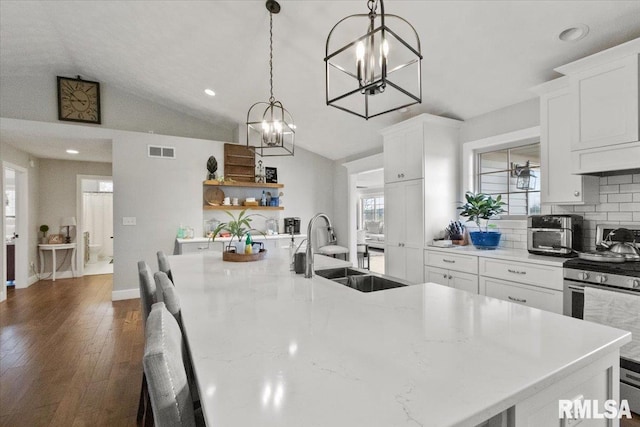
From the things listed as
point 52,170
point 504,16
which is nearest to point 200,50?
point 504,16

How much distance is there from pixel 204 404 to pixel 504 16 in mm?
2927

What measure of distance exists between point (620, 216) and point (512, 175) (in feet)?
3.60

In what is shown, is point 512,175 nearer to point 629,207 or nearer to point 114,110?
point 629,207

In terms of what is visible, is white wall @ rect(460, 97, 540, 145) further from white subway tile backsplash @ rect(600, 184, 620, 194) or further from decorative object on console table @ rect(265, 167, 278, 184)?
decorative object on console table @ rect(265, 167, 278, 184)

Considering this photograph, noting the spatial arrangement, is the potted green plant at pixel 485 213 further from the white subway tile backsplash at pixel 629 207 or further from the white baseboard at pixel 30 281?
the white baseboard at pixel 30 281

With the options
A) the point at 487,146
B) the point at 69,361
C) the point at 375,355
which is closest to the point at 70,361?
the point at 69,361

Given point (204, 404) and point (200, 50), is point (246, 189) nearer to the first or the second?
point (200, 50)

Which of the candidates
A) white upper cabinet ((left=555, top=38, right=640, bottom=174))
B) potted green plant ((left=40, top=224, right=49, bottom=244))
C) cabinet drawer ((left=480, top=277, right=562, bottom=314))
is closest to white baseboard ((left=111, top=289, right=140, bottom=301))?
potted green plant ((left=40, top=224, right=49, bottom=244))

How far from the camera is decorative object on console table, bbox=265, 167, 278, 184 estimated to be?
19.5 feet

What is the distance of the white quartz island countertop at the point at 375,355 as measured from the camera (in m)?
0.65

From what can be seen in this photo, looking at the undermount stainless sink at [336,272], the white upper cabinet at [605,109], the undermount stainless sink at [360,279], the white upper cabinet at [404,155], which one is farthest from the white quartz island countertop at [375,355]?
the white upper cabinet at [404,155]

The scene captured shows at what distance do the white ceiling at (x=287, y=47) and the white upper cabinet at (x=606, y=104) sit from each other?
27 centimetres

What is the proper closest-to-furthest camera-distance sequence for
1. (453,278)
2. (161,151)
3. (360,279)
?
1. (360,279)
2. (453,278)
3. (161,151)

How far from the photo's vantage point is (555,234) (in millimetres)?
2639
